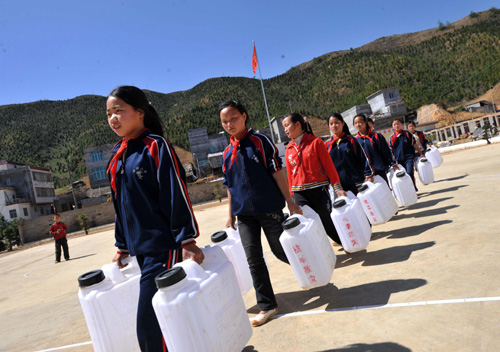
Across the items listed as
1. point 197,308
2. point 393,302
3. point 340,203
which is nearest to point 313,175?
point 340,203

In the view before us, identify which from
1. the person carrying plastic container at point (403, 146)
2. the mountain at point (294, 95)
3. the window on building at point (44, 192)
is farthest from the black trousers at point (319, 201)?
the mountain at point (294, 95)

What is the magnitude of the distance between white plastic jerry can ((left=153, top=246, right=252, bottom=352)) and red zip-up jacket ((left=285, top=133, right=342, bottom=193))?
2520mm

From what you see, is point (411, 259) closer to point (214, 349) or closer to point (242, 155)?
point (242, 155)

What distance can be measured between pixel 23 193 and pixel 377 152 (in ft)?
180

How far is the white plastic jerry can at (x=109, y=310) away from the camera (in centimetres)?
195

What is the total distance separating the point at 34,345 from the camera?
12.6ft

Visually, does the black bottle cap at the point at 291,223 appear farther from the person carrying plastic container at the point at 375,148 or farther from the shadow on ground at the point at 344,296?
the person carrying plastic container at the point at 375,148

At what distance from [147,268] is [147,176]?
54 centimetres

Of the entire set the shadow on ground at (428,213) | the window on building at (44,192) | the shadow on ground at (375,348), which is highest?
the window on building at (44,192)

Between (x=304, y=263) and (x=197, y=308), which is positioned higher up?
(x=197, y=308)

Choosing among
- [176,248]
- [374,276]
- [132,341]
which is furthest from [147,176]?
[374,276]

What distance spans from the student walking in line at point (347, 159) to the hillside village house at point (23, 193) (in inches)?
2029

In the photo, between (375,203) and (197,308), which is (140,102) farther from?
(375,203)

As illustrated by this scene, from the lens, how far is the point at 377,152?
250 inches
